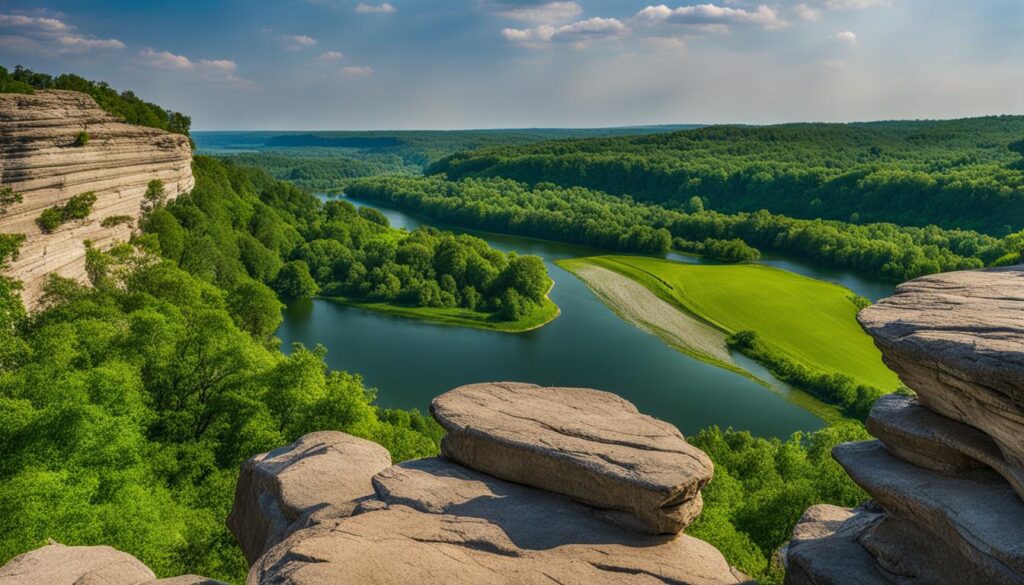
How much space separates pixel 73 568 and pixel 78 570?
0.40ft

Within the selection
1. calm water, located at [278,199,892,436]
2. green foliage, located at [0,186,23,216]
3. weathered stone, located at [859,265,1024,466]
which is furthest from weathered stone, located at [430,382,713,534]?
green foliage, located at [0,186,23,216]

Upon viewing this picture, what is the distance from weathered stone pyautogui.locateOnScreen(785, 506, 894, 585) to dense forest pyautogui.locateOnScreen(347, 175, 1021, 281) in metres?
47.0

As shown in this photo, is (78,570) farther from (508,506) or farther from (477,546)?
(508,506)

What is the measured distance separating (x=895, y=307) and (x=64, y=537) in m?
18.9

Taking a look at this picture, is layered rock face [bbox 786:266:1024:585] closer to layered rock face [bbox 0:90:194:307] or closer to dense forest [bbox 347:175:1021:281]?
layered rock face [bbox 0:90:194:307]

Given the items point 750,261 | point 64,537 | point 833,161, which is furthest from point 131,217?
point 833,161

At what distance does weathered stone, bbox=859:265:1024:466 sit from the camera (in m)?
9.11

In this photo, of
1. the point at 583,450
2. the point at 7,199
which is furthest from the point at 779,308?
the point at 7,199

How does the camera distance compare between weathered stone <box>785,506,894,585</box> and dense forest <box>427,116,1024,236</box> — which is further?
dense forest <box>427,116,1024,236</box>

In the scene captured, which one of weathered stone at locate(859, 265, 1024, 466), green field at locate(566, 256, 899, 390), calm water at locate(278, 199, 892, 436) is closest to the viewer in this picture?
weathered stone at locate(859, 265, 1024, 466)

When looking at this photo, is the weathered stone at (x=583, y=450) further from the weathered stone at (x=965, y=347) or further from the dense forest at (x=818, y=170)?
the dense forest at (x=818, y=170)

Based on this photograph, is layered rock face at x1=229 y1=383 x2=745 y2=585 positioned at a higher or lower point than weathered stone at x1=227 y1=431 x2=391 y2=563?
higher

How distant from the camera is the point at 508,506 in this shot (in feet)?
38.7

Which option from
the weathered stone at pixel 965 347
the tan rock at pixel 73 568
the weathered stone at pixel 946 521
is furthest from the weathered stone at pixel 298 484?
the weathered stone at pixel 965 347
